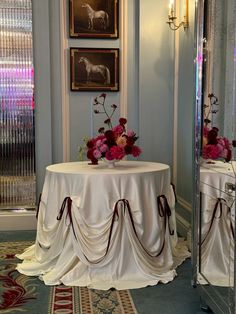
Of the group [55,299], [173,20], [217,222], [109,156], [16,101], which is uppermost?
[173,20]

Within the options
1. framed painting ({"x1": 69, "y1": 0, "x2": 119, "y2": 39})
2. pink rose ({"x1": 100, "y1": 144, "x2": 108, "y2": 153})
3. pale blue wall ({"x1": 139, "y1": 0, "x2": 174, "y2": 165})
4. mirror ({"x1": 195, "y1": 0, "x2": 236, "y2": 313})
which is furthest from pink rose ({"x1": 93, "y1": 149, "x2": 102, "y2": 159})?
framed painting ({"x1": 69, "y1": 0, "x2": 119, "y2": 39})

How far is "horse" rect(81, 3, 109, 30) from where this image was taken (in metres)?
4.38

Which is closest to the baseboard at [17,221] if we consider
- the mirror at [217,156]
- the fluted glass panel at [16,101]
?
the fluted glass panel at [16,101]

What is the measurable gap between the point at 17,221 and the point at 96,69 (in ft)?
6.32

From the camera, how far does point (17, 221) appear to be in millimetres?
4441

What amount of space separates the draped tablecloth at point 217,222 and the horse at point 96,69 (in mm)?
2314

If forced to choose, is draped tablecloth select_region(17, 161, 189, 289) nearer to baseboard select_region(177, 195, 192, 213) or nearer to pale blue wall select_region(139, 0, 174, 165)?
baseboard select_region(177, 195, 192, 213)

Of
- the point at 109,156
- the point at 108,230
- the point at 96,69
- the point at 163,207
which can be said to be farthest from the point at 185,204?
the point at 96,69

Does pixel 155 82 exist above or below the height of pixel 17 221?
above

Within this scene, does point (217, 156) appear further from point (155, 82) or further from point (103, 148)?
point (155, 82)

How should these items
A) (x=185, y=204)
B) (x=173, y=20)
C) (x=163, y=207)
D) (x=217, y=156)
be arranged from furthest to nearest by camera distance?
(x=173, y=20), (x=185, y=204), (x=163, y=207), (x=217, y=156)

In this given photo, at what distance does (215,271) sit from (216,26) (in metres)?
1.39

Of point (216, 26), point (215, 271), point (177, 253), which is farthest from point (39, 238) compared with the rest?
point (216, 26)

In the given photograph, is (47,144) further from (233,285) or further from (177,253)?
(233,285)
